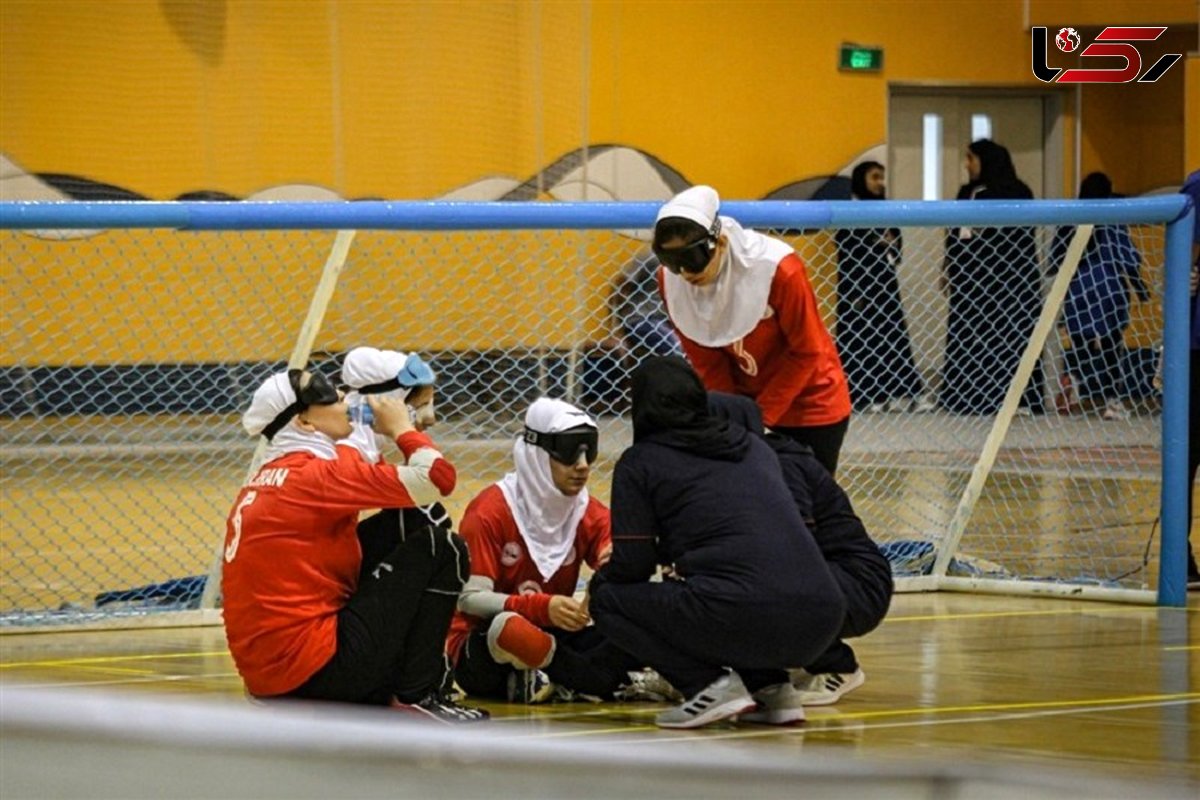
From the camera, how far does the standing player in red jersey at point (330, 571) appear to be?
190 inches

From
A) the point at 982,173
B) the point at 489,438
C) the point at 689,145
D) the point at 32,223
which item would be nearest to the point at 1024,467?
the point at 489,438

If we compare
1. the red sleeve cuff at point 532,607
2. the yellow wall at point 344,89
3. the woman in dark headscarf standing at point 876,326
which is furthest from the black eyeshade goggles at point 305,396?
the yellow wall at point 344,89

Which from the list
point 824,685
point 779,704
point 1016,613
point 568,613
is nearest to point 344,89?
point 1016,613

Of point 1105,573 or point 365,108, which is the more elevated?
point 365,108

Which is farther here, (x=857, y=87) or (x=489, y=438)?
(x=857, y=87)

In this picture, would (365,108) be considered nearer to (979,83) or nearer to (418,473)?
(979,83)

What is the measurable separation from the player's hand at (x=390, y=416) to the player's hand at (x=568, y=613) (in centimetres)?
63

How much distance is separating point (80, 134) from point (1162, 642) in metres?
9.28

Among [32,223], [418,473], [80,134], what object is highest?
[80,134]

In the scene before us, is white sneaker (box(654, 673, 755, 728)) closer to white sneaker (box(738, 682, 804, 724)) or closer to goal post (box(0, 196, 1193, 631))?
white sneaker (box(738, 682, 804, 724))

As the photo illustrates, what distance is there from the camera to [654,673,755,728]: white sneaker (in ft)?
16.4

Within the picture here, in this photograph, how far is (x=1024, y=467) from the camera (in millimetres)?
11195

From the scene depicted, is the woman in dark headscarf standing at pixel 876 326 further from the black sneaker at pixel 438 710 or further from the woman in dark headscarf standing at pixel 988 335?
the black sneaker at pixel 438 710

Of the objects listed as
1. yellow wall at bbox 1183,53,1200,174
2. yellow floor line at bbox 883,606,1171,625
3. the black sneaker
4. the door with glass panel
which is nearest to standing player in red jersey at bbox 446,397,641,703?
the black sneaker
